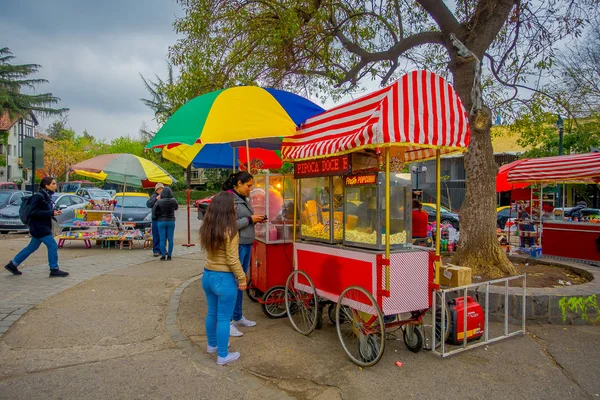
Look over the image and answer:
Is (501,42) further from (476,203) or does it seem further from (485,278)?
(485,278)

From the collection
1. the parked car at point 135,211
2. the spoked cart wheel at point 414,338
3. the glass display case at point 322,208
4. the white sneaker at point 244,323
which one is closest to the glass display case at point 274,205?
the glass display case at point 322,208

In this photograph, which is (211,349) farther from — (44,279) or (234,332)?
(44,279)

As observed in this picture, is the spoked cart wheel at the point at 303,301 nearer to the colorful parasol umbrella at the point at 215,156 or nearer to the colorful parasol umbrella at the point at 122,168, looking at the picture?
the colorful parasol umbrella at the point at 215,156

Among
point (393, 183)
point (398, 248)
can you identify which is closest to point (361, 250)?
point (398, 248)

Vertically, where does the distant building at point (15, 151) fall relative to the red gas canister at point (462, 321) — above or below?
above

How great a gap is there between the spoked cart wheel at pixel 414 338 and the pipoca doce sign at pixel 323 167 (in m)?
1.89

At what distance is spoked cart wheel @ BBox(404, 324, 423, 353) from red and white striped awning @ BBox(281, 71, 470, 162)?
2001 mm

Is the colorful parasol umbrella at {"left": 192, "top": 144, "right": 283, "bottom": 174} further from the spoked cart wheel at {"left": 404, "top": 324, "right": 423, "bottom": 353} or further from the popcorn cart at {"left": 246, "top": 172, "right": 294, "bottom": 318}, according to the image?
the spoked cart wheel at {"left": 404, "top": 324, "right": 423, "bottom": 353}

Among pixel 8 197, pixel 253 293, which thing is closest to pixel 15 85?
pixel 8 197

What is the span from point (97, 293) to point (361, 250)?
4764mm

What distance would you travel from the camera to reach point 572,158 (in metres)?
9.09

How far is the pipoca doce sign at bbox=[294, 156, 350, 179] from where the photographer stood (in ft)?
15.4

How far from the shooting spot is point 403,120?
13.3ft

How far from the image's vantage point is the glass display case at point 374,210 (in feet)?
14.2
